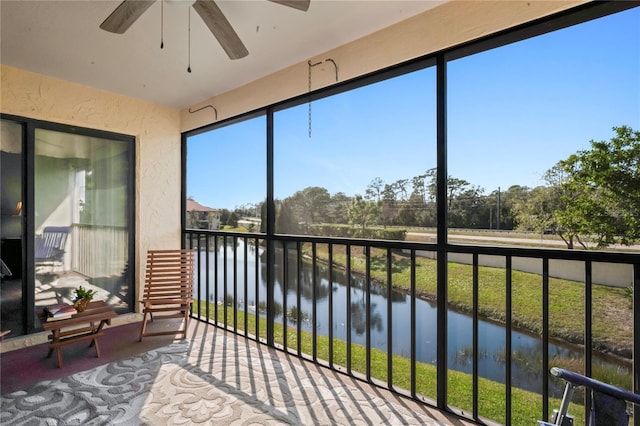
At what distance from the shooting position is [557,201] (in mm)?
1733

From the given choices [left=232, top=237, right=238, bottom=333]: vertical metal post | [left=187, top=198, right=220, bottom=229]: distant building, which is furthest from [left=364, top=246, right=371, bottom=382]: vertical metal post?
[left=187, top=198, right=220, bottom=229]: distant building

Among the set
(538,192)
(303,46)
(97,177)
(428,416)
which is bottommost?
(428,416)

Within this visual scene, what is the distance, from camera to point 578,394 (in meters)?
1.71

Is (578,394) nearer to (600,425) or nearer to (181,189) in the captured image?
(600,425)

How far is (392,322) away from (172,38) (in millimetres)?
2680

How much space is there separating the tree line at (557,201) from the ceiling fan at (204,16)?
1300 mm

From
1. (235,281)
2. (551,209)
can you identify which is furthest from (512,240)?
(235,281)

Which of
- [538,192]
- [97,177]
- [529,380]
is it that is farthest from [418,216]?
[97,177]

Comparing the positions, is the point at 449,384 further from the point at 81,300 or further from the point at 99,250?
the point at 99,250

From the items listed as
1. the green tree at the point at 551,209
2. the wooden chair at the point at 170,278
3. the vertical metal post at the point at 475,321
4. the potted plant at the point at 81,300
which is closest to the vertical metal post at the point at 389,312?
the vertical metal post at the point at 475,321

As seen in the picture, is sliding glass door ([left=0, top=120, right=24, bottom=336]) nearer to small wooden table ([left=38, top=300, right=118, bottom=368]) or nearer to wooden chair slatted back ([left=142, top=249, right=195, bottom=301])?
small wooden table ([left=38, top=300, right=118, bottom=368])

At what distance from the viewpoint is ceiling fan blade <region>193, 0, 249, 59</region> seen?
1718mm

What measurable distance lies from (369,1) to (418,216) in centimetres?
140

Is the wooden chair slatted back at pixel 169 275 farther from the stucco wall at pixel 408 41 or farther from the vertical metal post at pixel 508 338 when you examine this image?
the vertical metal post at pixel 508 338
